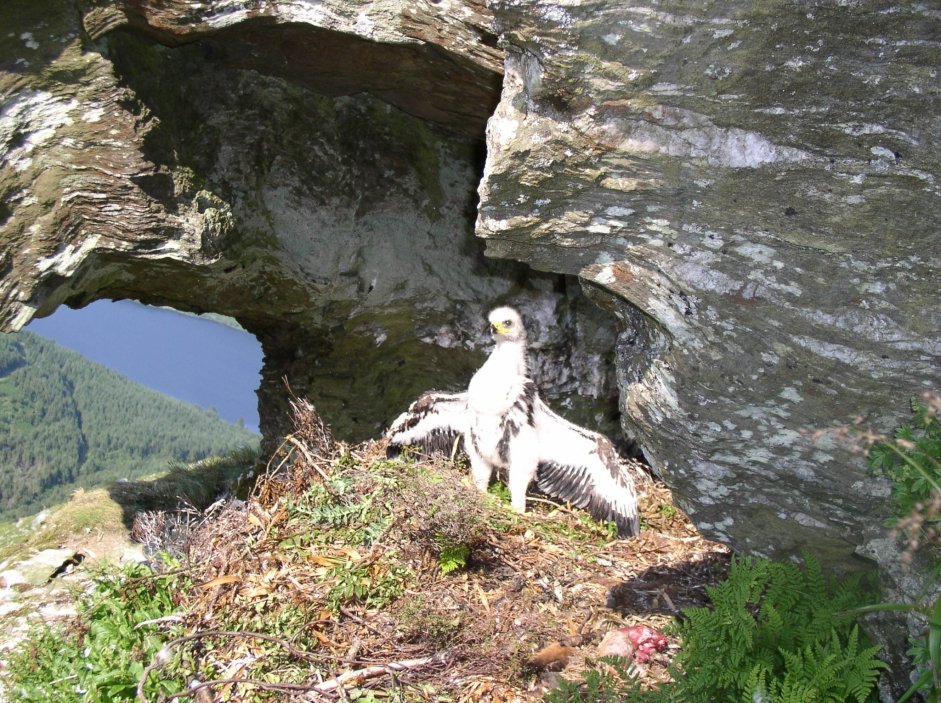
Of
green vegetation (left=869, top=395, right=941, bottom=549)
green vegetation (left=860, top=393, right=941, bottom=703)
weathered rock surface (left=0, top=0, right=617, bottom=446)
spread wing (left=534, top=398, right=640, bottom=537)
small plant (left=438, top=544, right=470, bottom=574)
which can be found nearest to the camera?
green vegetation (left=860, top=393, right=941, bottom=703)

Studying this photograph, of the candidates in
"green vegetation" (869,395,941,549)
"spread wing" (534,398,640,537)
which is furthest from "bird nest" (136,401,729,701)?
"green vegetation" (869,395,941,549)

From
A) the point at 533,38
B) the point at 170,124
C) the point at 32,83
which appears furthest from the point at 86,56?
the point at 533,38

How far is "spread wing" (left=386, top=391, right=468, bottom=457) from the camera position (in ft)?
18.1

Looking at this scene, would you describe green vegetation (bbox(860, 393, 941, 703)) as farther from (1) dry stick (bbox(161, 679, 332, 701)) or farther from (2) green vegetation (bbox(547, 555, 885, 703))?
(1) dry stick (bbox(161, 679, 332, 701))

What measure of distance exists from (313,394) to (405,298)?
4.18ft

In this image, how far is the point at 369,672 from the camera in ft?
11.8

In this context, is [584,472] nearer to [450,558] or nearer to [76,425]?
[450,558]

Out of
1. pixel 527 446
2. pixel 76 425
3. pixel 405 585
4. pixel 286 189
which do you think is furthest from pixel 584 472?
pixel 76 425

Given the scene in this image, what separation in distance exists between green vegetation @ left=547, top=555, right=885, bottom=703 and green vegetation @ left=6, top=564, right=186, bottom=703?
6.73ft

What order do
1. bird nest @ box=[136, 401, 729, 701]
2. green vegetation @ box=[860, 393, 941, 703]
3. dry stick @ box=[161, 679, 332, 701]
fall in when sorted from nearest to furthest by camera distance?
green vegetation @ box=[860, 393, 941, 703] < dry stick @ box=[161, 679, 332, 701] < bird nest @ box=[136, 401, 729, 701]

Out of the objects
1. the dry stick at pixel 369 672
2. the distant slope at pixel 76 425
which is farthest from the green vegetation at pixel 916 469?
the distant slope at pixel 76 425

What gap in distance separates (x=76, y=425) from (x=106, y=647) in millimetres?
10653

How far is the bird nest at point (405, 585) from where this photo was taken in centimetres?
362

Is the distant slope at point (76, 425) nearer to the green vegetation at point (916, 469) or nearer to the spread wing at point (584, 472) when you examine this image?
the spread wing at point (584, 472)
